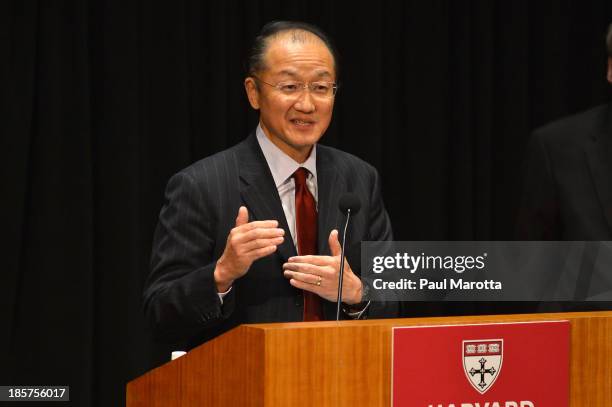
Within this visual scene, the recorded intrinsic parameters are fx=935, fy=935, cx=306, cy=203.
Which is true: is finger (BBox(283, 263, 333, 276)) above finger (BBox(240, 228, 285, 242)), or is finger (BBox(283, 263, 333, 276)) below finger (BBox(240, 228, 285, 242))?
below

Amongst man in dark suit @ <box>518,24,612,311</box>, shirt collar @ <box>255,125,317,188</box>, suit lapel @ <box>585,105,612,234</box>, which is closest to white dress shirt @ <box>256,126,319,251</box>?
shirt collar @ <box>255,125,317,188</box>

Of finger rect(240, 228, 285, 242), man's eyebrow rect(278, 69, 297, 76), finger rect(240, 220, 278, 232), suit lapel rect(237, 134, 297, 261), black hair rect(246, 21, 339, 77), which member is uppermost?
black hair rect(246, 21, 339, 77)

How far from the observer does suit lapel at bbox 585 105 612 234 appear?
2.67 m

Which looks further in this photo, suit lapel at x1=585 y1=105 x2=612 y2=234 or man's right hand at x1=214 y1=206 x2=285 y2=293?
suit lapel at x1=585 y1=105 x2=612 y2=234

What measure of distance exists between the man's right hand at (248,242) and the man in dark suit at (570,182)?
40.1 inches

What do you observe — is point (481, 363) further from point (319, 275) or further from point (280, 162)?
point (280, 162)

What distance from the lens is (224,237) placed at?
94.0 inches

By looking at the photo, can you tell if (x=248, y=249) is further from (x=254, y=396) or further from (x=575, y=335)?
(x=575, y=335)

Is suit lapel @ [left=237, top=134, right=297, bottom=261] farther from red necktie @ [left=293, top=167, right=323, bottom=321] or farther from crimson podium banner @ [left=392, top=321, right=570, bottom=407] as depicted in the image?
crimson podium banner @ [left=392, top=321, right=570, bottom=407]

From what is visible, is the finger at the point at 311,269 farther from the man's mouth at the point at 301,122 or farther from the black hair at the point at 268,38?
the black hair at the point at 268,38

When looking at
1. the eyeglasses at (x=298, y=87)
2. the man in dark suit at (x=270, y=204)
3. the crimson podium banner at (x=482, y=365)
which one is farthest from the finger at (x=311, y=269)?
the eyeglasses at (x=298, y=87)

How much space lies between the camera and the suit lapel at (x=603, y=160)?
2672 millimetres

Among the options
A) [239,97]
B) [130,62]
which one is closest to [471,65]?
[239,97]

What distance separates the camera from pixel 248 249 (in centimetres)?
200
